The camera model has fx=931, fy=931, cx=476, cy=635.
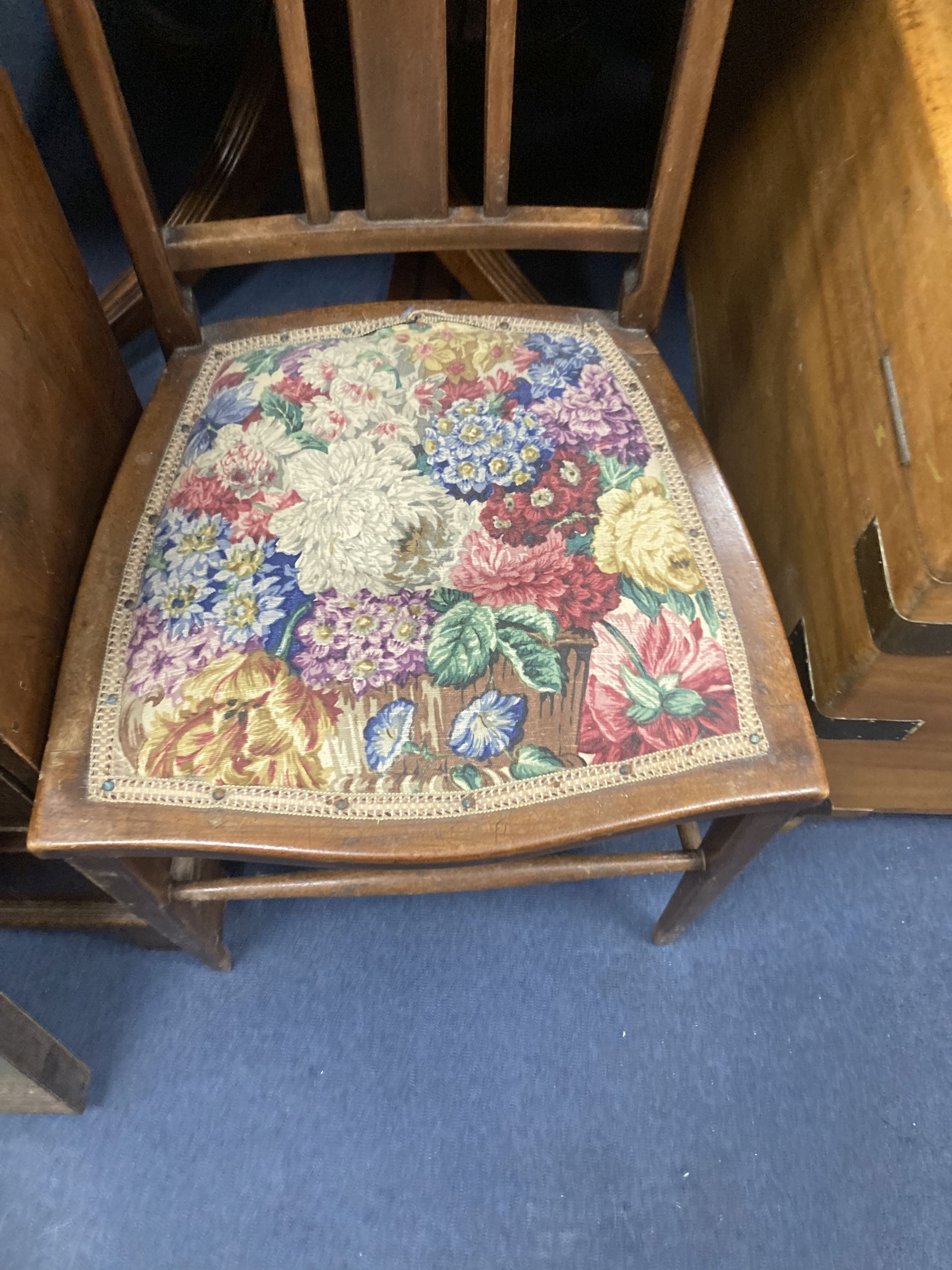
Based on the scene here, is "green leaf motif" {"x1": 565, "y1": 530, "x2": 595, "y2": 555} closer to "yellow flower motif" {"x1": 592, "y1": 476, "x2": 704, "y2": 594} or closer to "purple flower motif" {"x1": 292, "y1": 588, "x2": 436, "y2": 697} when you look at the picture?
"yellow flower motif" {"x1": 592, "y1": 476, "x2": 704, "y2": 594}

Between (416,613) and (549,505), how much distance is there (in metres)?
0.13

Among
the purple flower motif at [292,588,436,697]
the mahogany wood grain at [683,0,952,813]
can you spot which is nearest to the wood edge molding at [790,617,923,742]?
the mahogany wood grain at [683,0,952,813]

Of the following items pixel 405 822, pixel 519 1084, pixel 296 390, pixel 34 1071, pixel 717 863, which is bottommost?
pixel 519 1084

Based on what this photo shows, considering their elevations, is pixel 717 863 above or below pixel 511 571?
below

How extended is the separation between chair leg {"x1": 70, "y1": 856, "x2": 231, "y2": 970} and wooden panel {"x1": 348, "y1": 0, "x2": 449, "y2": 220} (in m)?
0.51

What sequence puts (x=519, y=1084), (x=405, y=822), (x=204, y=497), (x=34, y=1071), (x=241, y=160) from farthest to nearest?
(x=241, y=160)
(x=519, y=1084)
(x=34, y=1071)
(x=204, y=497)
(x=405, y=822)

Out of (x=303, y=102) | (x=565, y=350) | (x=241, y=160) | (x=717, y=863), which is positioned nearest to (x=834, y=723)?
(x=717, y=863)

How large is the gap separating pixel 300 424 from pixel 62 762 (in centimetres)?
30

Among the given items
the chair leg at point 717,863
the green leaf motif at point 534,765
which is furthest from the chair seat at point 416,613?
the chair leg at point 717,863

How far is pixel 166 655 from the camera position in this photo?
624 millimetres

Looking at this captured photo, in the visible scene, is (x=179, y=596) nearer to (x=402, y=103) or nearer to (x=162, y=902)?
(x=162, y=902)

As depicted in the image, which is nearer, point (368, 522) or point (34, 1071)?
point (368, 522)

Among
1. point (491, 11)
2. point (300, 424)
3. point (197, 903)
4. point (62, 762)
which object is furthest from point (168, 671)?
point (491, 11)

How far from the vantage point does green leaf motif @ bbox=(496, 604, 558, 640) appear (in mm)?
629
